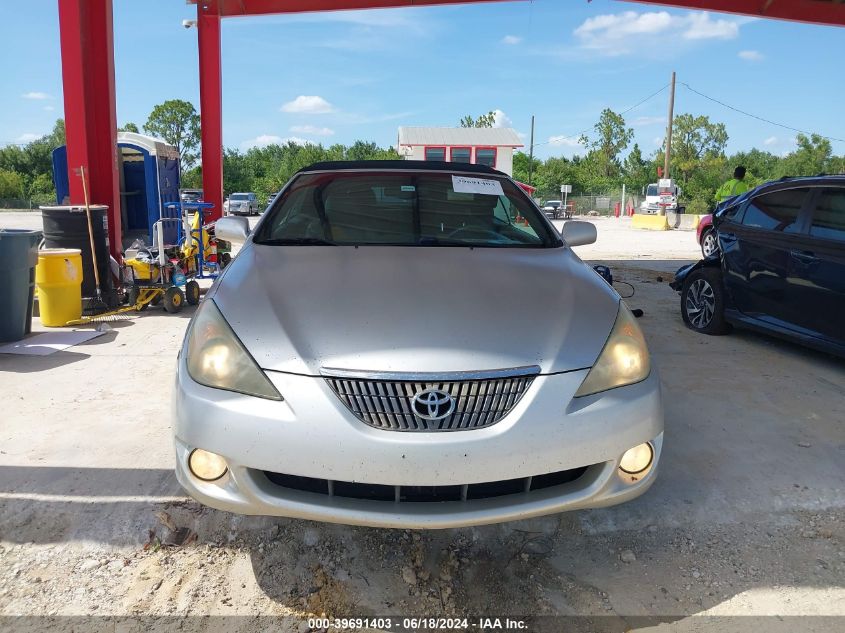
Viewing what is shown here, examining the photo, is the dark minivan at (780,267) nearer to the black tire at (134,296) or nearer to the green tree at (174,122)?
the black tire at (134,296)

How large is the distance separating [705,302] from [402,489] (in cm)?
514

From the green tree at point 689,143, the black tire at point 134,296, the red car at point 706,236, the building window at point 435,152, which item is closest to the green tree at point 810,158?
the green tree at point 689,143

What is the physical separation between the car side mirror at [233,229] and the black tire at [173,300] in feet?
11.8

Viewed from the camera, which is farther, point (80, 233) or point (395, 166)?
point (80, 233)

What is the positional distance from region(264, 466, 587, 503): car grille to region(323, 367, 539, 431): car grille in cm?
21

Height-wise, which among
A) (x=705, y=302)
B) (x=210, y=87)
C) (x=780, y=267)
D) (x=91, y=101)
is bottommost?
(x=705, y=302)

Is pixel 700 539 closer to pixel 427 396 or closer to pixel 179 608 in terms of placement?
pixel 427 396

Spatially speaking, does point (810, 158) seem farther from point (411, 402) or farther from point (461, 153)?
point (411, 402)

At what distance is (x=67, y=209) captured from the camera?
694 cm

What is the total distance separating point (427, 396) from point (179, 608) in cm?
118

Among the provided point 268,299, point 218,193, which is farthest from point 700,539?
point 218,193

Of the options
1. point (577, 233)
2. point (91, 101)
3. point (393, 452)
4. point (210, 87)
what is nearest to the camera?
point (393, 452)

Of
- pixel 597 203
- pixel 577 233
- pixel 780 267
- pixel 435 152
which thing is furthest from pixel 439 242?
pixel 597 203

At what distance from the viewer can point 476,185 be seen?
12.0 feet
